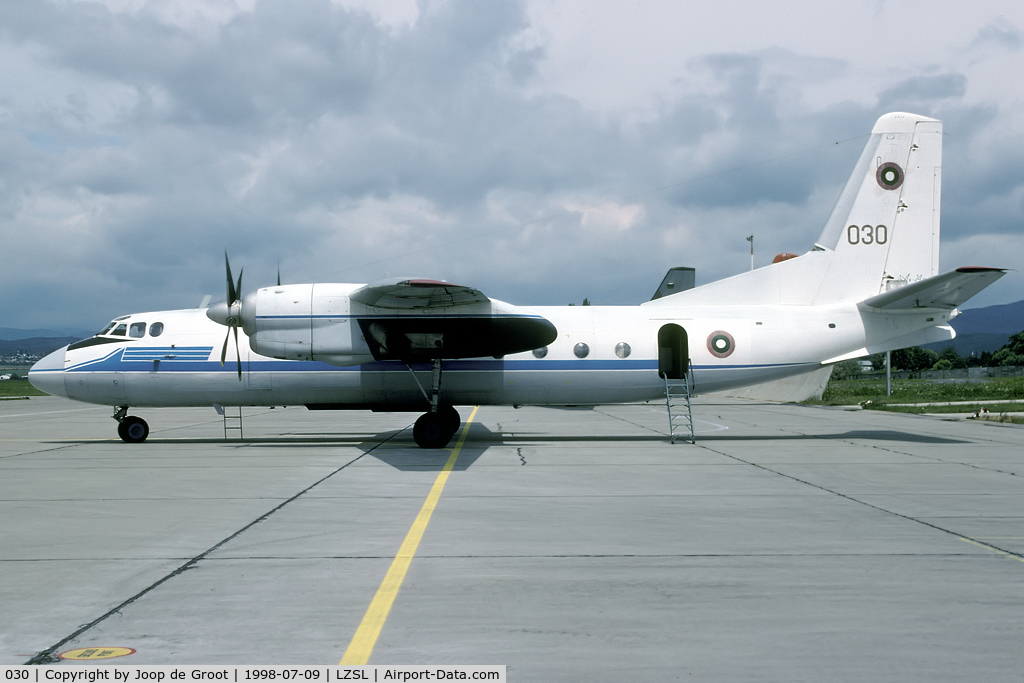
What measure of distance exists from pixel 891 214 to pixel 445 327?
1165 centimetres

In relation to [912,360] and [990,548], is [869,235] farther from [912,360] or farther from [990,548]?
[912,360]

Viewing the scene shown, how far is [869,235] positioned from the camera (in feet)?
63.7

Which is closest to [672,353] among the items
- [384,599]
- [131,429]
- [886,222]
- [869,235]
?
[869,235]

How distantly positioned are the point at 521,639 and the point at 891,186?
1800cm

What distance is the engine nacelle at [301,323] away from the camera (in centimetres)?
1683

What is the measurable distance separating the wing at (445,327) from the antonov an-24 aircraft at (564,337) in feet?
0.11

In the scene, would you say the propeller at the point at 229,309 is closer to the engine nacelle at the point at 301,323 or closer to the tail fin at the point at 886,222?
the engine nacelle at the point at 301,323

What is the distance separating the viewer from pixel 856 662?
4.88m

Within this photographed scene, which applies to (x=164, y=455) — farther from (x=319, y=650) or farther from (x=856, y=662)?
(x=856, y=662)

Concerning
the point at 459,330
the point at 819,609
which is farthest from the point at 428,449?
the point at 819,609

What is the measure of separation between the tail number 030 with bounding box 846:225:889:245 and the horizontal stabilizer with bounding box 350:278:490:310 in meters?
9.79

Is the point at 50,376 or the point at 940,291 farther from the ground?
the point at 940,291

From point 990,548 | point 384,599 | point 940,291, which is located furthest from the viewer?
point 940,291

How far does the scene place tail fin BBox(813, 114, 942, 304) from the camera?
1933 cm
